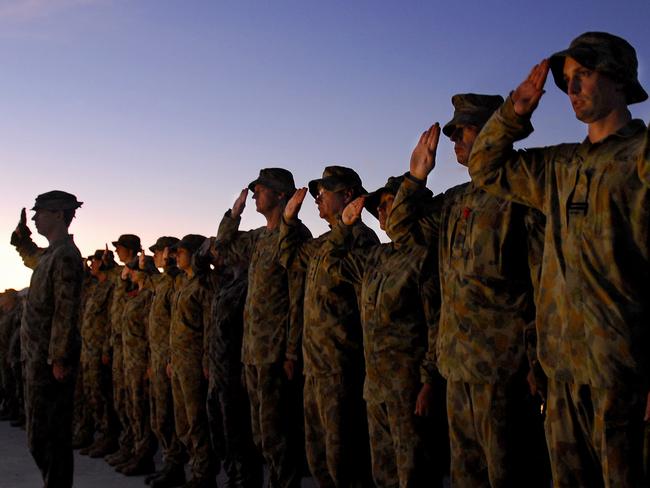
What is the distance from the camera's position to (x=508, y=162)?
3.42m

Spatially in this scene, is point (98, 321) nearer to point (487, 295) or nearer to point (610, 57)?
point (487, 295)

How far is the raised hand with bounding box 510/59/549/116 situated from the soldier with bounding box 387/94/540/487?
0.61 meters

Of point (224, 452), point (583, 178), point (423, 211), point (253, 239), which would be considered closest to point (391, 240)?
point (423, 211)

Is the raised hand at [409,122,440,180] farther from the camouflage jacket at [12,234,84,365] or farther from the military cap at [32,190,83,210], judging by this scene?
the military cap at [32,190,83,210]

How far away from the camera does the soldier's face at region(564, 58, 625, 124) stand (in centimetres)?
306

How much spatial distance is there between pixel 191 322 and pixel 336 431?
2.89 m

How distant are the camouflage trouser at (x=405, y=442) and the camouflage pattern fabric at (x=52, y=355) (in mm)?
2464

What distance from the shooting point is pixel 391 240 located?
16.5ft

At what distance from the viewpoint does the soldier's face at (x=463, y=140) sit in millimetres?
4227

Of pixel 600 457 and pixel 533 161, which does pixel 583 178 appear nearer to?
pixel 533 161

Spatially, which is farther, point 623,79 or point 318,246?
point 318,246

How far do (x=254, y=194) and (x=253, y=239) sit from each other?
21.8 inches

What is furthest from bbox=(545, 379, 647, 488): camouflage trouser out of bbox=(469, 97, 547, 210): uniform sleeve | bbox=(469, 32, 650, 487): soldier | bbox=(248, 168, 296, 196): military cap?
bbox=(248, 168, 296, 196): military cap

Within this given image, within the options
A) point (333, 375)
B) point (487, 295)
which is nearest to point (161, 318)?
point (333, 375)
